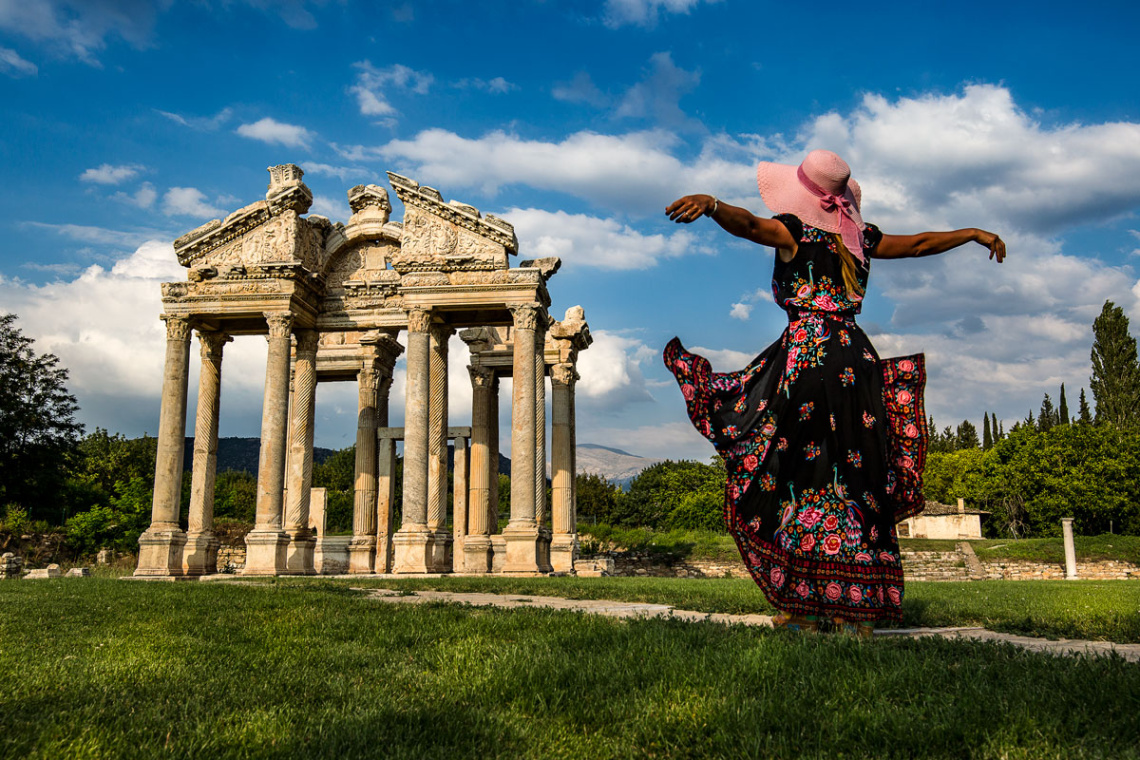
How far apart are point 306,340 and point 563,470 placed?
1002 cm

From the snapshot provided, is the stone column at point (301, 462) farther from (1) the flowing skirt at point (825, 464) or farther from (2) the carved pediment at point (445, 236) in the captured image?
(1) the flowing skirt at point (825, 464)

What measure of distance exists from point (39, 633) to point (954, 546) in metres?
47.3

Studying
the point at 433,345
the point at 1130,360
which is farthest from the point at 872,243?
the point at 1130,360

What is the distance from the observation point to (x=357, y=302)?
30031 millimetres

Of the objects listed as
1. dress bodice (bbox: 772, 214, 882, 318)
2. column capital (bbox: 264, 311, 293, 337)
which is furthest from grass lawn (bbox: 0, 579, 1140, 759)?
column capital (bbox: 264, 311, 293, 337)

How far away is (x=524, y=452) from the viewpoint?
2595cm

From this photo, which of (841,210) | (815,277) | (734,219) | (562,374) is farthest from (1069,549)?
(734,219)

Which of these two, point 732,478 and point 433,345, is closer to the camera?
point 732,478

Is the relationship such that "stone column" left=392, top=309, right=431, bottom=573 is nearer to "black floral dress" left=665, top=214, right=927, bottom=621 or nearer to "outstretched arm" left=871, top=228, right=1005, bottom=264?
"black floral dress" left=665, top=214, right=927, bottom=621

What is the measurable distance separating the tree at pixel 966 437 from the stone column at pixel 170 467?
98.5m

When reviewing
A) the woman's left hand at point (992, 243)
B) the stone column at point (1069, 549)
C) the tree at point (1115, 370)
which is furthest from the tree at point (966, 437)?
the woman's left hand at point (992, 243)

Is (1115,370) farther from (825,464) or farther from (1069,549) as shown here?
(825,464)

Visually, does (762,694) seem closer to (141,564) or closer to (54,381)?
(141,564)

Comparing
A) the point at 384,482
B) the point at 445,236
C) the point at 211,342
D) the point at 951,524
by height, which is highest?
the point at 445,236
